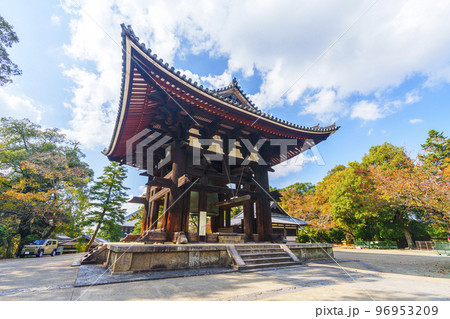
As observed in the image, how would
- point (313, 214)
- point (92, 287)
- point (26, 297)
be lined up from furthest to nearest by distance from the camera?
1. point (313, 214)
2. point (92, 287)
3. point (26, 297)

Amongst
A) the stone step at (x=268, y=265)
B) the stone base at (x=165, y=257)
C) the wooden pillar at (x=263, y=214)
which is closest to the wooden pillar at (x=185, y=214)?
the stone base at (x=165, y=257)

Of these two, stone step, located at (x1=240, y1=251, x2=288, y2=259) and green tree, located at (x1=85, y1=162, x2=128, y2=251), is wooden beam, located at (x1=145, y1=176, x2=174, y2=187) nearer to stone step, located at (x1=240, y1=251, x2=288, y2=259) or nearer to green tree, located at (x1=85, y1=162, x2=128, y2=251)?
stone step, located at (x1=240, y1=251, x2=288, y2=259)

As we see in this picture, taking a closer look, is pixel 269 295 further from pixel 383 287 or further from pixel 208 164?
pixel 208 164

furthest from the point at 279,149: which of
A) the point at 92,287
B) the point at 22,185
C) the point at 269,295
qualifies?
the point at 22,185

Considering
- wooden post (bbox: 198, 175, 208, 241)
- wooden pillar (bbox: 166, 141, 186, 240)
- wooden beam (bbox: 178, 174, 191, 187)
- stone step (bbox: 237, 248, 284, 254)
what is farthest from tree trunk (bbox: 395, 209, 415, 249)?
wooden beam (bbox: 178, 174, 191, 187)

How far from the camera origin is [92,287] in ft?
12.2

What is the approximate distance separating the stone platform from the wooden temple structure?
4.30ft

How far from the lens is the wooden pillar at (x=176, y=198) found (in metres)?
6.67

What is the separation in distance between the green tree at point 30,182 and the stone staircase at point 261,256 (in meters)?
16.4

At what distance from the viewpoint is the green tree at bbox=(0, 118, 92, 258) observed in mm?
15009

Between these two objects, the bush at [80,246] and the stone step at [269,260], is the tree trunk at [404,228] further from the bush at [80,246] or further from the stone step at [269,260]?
the bush at [80,246]

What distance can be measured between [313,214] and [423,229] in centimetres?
1196

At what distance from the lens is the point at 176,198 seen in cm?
688

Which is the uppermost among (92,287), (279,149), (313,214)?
(279,149)
